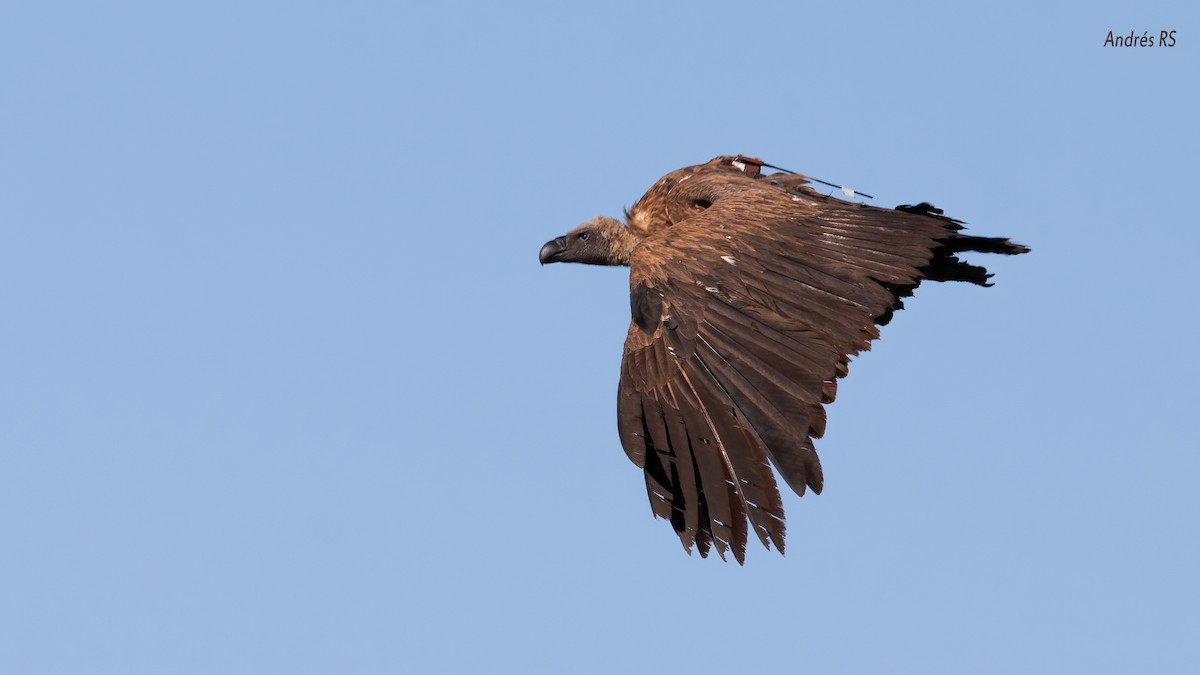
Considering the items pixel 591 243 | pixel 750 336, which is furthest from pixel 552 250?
pixel 750 336

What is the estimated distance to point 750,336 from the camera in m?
9.98

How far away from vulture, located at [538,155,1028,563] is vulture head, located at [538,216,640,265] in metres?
1.91

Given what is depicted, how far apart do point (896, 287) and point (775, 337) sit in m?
1.66

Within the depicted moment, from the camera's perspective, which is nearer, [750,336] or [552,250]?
[750,336]

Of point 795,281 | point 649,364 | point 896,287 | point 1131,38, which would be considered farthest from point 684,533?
point 1131,38

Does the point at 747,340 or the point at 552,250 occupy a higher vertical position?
the point at 552,250

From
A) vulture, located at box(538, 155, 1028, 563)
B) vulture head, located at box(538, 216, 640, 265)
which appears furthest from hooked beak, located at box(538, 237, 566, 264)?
vulture, located at box(538, 155, 1028, 563)

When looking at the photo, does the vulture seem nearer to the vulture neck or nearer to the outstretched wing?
the outstretched wing

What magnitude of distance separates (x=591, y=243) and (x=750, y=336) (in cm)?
427

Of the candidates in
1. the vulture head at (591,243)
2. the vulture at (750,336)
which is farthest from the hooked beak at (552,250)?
the vulture at (750,336)

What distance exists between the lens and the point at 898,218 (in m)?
11.5

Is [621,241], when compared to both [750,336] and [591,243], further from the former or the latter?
[750,336]

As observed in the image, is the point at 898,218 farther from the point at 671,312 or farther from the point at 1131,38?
the point at 1131,38

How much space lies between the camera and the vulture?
366 inches
